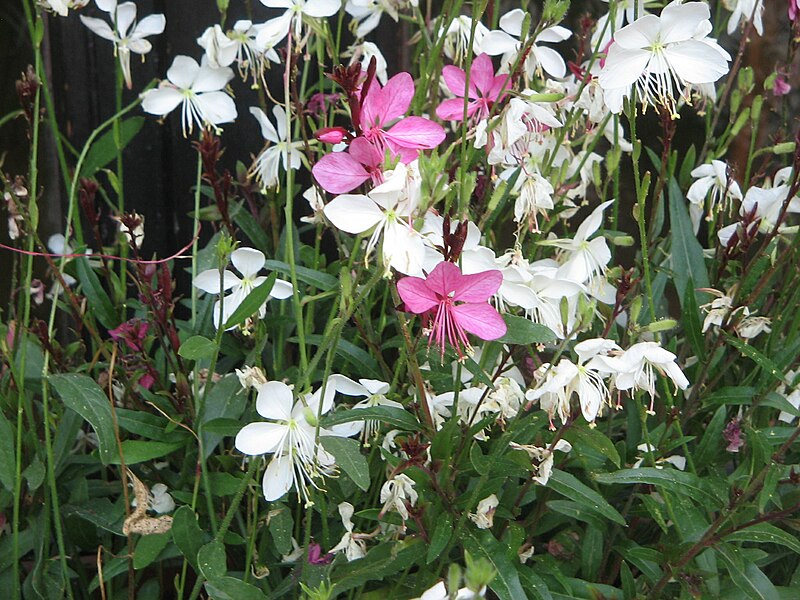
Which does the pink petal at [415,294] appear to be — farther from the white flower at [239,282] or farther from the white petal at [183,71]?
Result: the white petal at [183,71]

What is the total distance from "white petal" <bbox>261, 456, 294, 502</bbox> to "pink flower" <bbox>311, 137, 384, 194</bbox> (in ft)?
0.87

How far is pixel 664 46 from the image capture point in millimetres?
747

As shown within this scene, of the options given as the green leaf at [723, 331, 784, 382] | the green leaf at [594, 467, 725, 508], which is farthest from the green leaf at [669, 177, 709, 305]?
the green leaf at [594, 467, 725, 508]

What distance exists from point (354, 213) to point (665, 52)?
31 cm

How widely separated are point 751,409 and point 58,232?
102 centimetres

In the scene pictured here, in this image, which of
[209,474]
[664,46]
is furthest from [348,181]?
[209,474]

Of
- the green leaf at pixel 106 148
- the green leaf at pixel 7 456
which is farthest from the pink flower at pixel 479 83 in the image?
the green leaf at pixel 7 456

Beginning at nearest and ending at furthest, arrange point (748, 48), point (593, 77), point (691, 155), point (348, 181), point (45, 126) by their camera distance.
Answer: point (348, 181), point (593, 77), point (691, 155), point (45, 126), point (748, 48)

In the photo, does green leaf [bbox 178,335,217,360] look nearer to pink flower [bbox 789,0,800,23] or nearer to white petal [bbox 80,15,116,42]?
white petal [bbox 80,15,116,42]

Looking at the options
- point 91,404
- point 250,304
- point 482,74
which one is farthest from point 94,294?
point 482,74

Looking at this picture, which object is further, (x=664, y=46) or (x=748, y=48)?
(x=748, y=48)

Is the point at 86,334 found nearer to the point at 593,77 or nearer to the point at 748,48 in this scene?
the point at 593,77

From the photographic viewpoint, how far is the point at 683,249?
41.6 inches

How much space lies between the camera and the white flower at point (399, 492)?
2.66 ft
